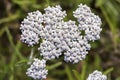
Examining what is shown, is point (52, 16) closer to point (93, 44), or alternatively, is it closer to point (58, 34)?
point (58, 34)

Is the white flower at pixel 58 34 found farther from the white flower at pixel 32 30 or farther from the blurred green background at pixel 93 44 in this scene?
the blurred green background at pixel 93 44

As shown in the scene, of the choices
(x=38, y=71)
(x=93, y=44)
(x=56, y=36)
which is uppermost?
(x=93, y=44)

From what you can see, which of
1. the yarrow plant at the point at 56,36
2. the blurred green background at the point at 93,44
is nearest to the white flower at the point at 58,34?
the yarrow plant at the point at 56,36

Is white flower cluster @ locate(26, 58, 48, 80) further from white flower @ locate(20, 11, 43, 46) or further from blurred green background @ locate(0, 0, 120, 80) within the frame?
blurred green background @ locate(0, 0, 120, 80)

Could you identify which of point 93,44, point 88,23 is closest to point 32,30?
point 88,23

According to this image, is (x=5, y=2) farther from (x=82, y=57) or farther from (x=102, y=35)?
(x=82, y=57)

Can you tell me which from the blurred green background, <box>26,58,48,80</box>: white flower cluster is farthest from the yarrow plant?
the blurred green background

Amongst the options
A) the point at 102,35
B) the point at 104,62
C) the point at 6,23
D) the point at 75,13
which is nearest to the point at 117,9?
the point at 102,35
